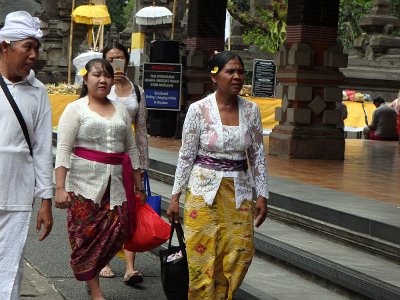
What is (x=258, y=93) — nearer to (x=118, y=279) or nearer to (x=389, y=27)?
(x=389, y=27)

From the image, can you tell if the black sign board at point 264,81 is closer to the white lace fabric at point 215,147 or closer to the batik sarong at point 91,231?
the batik sarong at point 91,231

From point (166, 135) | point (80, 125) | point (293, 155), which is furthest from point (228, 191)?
point (166, 135)

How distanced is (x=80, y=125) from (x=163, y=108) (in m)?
14.0

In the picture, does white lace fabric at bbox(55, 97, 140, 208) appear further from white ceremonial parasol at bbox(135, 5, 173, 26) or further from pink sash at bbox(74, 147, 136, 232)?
white ceremonial parasol at bbox(135, 5, 173, 26)

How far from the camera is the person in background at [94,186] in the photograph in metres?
7.69

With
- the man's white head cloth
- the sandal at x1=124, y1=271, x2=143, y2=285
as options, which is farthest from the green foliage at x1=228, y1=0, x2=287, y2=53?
the man's white head cloth

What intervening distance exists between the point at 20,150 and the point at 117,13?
304 feet

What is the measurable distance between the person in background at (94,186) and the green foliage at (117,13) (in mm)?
87430

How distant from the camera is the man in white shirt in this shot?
5.71m

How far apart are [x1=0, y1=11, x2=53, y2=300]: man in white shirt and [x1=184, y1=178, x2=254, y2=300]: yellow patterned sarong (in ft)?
4.15

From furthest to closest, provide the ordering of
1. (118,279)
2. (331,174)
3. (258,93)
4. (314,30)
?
1. (258,93)
2. (314,30)
3. (331,174)
4. (118,279)

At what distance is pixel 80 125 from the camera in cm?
772

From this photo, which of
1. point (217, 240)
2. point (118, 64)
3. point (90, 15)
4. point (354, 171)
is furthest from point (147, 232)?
point (90, 15)

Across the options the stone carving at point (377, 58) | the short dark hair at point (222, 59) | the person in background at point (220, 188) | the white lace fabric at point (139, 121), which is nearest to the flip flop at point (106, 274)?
the white lace fabric at point (139, 121)
